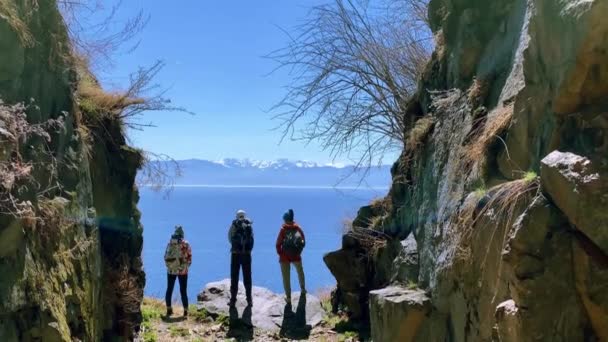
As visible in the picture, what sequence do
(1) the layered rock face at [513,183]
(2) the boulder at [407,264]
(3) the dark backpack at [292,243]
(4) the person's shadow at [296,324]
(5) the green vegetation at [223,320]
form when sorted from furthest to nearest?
(5) the green vegetation at [223,320], (3) the dark backpack at [292,243], (4) the person's shadow at [296,324], (2) the boulder at [407,264], (1) the layered rock face at [513,183]

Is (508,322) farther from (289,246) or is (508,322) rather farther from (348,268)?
(348,268)

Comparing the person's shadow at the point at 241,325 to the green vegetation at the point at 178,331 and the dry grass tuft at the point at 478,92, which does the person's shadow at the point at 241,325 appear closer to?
the green vegetation at the point at 178,331

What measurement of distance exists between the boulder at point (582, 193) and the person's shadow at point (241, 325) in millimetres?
8670

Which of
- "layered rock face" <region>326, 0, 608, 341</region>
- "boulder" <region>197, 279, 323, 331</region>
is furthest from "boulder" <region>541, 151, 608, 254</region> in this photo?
"boulder" <region>197, 279, 323, 331</region>

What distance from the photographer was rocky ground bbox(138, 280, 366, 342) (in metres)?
11.6

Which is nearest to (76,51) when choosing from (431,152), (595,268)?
(431,152)

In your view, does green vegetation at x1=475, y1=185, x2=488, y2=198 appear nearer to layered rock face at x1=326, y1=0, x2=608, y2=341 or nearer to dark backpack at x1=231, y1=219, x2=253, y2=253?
layered rock face at x1=326, y1=0, x2=608, y2=341

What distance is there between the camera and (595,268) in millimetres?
3721

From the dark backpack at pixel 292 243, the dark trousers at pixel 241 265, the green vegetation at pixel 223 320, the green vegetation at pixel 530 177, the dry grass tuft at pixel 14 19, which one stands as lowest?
the green vegetation at pixel 223 320

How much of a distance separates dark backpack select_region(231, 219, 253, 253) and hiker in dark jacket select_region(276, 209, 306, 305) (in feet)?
2.02

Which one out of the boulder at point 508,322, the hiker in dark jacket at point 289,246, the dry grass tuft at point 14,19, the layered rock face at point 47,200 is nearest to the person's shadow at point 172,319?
the hiker in dark jacket at point 289,246

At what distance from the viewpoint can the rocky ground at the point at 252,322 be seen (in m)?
11.6

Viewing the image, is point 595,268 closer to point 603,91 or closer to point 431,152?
point 603,91

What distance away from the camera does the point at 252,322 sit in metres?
12.3
